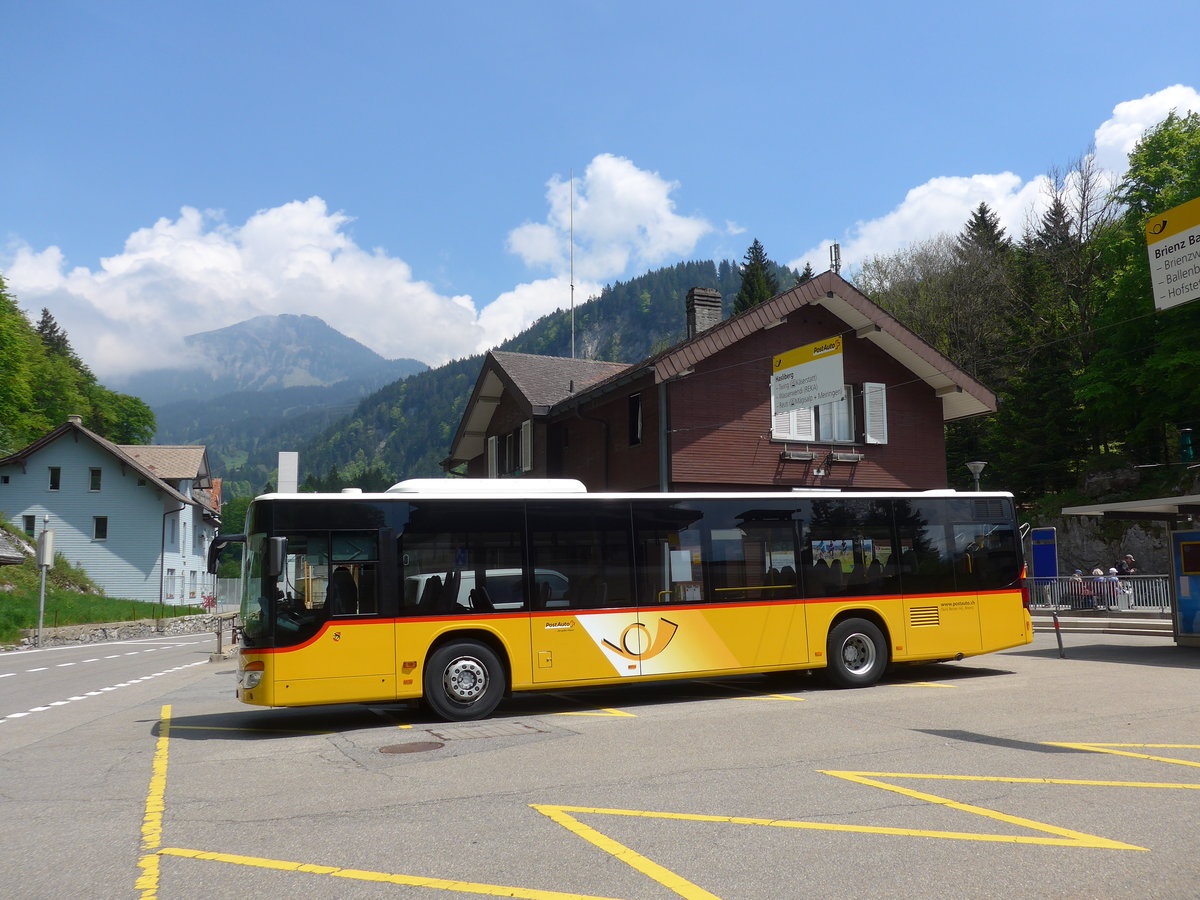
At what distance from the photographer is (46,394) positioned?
70188mm

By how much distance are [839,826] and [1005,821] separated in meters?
1.05

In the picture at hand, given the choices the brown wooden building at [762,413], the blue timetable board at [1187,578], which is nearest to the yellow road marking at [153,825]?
the brown wooden building at [762,413]

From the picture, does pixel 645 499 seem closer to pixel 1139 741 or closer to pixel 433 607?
pixel 433 607

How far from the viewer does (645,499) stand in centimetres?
1327

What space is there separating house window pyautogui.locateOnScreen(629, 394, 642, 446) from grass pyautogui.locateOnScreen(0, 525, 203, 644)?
21612 millimetres

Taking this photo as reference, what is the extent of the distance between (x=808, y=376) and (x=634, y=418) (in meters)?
6.39

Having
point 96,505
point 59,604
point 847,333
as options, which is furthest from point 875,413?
point 96,505

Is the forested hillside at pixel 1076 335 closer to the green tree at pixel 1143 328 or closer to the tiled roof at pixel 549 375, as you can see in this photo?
the green tree at pixel 1143 328

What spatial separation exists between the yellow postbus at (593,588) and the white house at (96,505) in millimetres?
45887

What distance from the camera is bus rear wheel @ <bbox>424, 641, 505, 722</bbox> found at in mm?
11789

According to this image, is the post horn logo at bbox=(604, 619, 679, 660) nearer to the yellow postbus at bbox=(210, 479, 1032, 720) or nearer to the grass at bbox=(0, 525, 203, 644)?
the yellow postbus at bbox=(210, 479, 1032, 720)

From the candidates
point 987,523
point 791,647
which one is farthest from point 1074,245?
point 791,647

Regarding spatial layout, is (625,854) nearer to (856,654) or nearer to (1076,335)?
(856,654)

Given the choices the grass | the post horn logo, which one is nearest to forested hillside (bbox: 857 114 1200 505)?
the post horn logo
